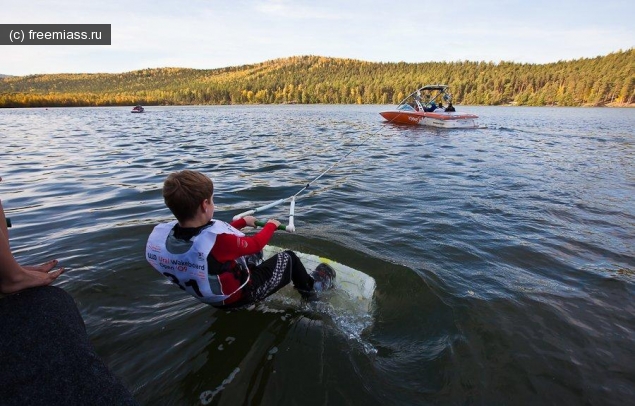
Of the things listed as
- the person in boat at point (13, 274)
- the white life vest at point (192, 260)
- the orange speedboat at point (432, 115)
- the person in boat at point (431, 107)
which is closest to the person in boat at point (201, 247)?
A: the white life vest at point (192, 260)

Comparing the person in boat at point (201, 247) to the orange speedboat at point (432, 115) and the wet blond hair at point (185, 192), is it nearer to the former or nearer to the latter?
the wet blond hair at point (185, 192)

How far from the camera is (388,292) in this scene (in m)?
4.98

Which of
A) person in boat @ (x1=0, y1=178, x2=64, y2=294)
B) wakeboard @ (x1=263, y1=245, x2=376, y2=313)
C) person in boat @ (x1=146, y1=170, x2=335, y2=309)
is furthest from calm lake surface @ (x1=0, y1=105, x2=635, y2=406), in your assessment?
person in boat @ (x1=0, y1=178, x2=64, y2=294)

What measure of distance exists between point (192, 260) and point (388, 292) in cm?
289

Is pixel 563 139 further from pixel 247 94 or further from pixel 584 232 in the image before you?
pixel 247 94

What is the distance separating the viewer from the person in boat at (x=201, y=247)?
3.18m

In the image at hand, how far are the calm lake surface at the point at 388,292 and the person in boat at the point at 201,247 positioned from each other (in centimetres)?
70

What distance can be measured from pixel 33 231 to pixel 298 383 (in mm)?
6762

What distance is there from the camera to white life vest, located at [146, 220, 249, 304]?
3.28 metres

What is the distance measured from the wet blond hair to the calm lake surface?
163 cm

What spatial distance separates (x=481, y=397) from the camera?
3211 millimetres

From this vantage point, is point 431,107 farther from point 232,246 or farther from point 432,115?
point 232,246

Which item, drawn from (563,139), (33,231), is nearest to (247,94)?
(563,139)

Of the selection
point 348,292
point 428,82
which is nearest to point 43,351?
point 348,292
